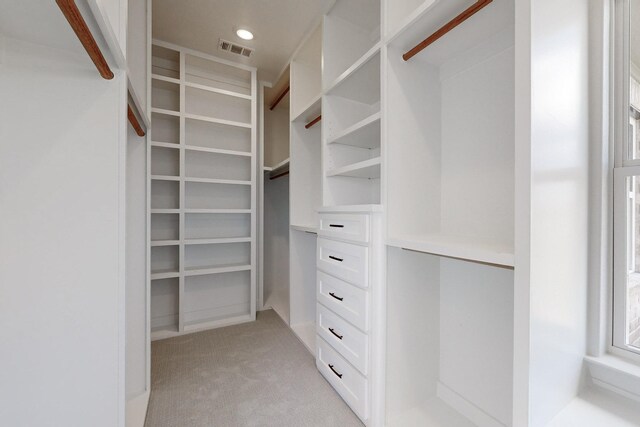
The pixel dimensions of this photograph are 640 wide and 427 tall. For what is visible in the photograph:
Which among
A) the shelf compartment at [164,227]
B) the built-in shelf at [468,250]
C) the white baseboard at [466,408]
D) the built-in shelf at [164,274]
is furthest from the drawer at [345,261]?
the shelf compartment at [164,227]

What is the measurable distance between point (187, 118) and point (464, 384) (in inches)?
118

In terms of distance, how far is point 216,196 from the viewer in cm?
284

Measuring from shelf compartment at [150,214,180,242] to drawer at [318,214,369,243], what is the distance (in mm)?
1566

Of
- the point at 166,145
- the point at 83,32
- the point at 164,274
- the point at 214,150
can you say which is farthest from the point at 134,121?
the point at 164,274

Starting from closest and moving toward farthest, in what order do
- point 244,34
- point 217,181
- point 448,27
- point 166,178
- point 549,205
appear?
point 549,205 < point 448,27 < point 244,34 < point 166,178 < point 217,181

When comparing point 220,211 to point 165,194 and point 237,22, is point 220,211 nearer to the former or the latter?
point 165,194

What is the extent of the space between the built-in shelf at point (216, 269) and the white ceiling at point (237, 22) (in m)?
2.07

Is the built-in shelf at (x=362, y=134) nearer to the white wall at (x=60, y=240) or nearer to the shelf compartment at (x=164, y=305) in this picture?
the white wall at (x=60, y=240)

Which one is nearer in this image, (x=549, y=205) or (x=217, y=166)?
(x=549, y=205)

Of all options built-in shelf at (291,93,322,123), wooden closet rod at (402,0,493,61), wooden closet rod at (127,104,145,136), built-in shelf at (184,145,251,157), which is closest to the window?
wooden closet rod at (402,0,493,61)

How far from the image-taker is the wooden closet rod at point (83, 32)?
679 mm

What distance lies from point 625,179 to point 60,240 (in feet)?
6.70

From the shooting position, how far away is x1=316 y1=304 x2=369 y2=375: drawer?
4.72ft

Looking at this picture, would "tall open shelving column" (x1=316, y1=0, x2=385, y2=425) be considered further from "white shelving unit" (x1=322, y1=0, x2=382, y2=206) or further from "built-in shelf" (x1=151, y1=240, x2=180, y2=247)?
"built-in shelf" (x1=151, y1=240, x2=180, y2=247)
